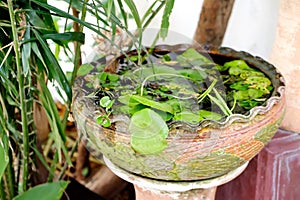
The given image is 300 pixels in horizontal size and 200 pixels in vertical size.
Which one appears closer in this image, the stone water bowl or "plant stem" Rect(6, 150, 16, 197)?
the stone water bowl

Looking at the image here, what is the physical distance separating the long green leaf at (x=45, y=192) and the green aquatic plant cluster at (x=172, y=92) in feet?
0.76

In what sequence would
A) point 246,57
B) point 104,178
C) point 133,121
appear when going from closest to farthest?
point 133,121
point 246,57
point 104,178

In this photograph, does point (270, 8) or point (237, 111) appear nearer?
point (237, 111)

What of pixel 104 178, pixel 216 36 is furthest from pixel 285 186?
pixel 104 178

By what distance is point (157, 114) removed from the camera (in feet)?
2.55

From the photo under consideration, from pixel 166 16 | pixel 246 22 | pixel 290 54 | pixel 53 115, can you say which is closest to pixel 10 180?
pixel 53 115

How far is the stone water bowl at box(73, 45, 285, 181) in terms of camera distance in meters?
0.77

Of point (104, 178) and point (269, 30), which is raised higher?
point (269, 30)

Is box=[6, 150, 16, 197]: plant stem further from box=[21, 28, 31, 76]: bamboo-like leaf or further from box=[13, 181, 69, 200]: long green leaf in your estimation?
box=[21, 28, 31, 76]: bamboo-like leaf

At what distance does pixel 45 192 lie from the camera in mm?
990

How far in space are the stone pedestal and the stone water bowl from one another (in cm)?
1

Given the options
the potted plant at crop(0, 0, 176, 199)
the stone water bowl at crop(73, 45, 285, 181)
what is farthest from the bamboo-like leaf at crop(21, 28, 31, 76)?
the stone water bowl at crop(73, 45, 285, 181)

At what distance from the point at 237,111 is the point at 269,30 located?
2.13 feet

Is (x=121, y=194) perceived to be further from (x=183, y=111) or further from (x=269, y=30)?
(x=183, y=111)
